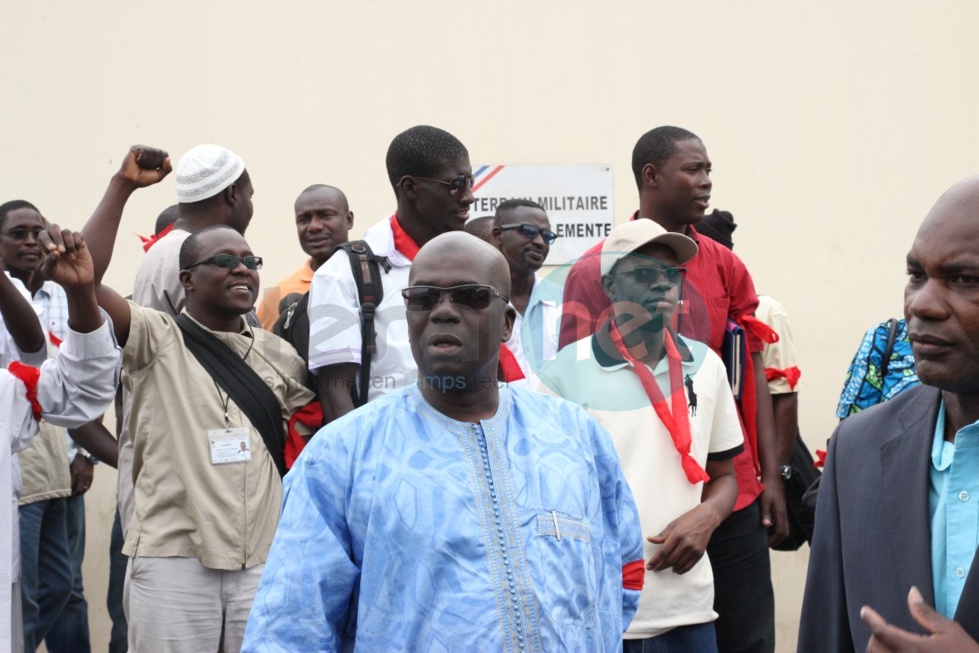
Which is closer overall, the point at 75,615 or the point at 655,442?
the point at 655,442

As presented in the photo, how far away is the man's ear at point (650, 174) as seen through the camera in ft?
17.4

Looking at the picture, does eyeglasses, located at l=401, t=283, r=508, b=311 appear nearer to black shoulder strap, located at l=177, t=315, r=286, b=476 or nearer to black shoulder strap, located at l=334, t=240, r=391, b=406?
black shoulder strap, located at l=334, t=240, r=391, b=406

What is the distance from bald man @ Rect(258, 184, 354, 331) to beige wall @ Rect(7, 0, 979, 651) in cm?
47

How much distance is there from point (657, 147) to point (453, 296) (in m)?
2.78

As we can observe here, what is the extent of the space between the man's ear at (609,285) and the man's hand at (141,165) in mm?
1594

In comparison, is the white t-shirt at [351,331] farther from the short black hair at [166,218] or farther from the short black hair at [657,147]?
the short black hair at [166,218]

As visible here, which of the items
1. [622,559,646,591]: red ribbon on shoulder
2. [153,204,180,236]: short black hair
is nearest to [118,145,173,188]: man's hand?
[153,204,180,236]: short black hair

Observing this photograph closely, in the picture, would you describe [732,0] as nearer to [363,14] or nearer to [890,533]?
[363,14]

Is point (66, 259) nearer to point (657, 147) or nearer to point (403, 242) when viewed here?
point (403, 242)

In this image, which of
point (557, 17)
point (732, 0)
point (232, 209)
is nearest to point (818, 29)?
point (732, 0)

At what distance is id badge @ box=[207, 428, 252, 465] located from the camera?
4.10 metres

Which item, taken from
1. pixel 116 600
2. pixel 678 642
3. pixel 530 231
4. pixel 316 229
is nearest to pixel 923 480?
pixel 678 642

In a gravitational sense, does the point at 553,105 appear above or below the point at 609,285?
above

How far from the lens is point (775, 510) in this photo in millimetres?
5098
